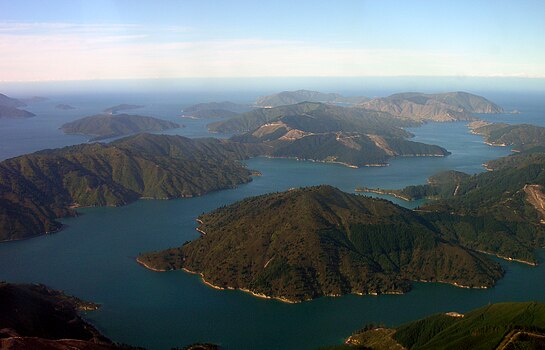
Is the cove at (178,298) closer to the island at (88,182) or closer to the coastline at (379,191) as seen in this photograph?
the island at (88,182)

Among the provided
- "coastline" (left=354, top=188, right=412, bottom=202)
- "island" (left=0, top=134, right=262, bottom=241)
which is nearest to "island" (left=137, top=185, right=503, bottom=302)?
"coastline" (left=354, top=188, right=412, bottom=202)

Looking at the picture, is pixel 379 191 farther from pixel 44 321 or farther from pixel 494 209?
pixel 44 321

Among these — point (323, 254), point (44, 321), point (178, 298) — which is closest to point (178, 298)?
point (178, 298)

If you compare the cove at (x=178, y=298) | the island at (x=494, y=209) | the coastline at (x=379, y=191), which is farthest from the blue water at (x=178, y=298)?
the coastline at (x=379, y=191)

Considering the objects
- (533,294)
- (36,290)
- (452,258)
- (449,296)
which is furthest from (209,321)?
(533,294)

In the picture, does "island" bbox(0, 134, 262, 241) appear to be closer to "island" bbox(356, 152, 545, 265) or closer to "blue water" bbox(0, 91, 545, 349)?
"blue water" bbox(0, 91, 545, 349)

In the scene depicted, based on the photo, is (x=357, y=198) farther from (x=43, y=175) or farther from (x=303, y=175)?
(x=43, y=175)
